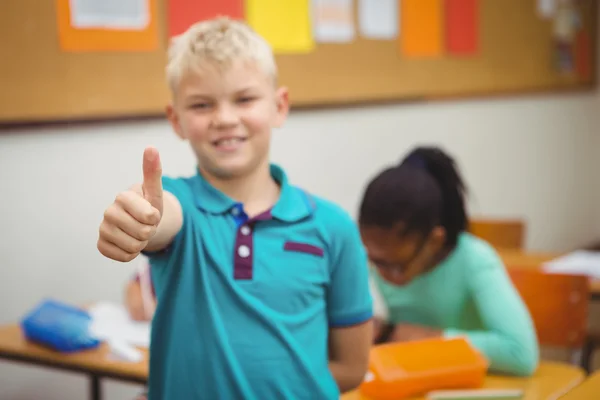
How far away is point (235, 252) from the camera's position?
1154mm

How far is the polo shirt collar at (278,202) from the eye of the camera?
1.18 meters

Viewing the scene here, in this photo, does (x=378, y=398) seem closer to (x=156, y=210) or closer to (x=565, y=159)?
(x=156, y=210)

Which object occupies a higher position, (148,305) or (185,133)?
(185,133)

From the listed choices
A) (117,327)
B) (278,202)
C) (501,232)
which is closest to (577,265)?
(501,232)

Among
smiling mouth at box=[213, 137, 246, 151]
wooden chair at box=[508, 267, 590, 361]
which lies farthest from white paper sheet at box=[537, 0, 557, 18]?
smiling mouth at box=[213, 137, 246, 151]

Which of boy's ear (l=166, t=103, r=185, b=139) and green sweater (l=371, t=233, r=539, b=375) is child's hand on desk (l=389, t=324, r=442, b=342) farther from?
boy's ear (l=166, t=103, r=185, b=139)

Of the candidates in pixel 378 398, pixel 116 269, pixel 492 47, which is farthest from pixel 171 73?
pixel 492 47

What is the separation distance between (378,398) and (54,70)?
1.23 meters

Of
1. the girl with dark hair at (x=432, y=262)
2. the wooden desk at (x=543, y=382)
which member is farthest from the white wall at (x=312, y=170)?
the wooden desk at (x=543, y=382)

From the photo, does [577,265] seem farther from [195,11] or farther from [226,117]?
[226,117]

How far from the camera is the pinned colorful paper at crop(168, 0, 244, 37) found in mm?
2420

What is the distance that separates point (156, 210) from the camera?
891 mm

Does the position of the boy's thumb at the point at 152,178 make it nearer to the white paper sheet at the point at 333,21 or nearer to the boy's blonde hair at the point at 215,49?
the boy's blonde hair at the point at 215,49

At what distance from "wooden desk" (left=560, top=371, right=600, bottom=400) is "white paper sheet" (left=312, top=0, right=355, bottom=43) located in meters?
2.14
